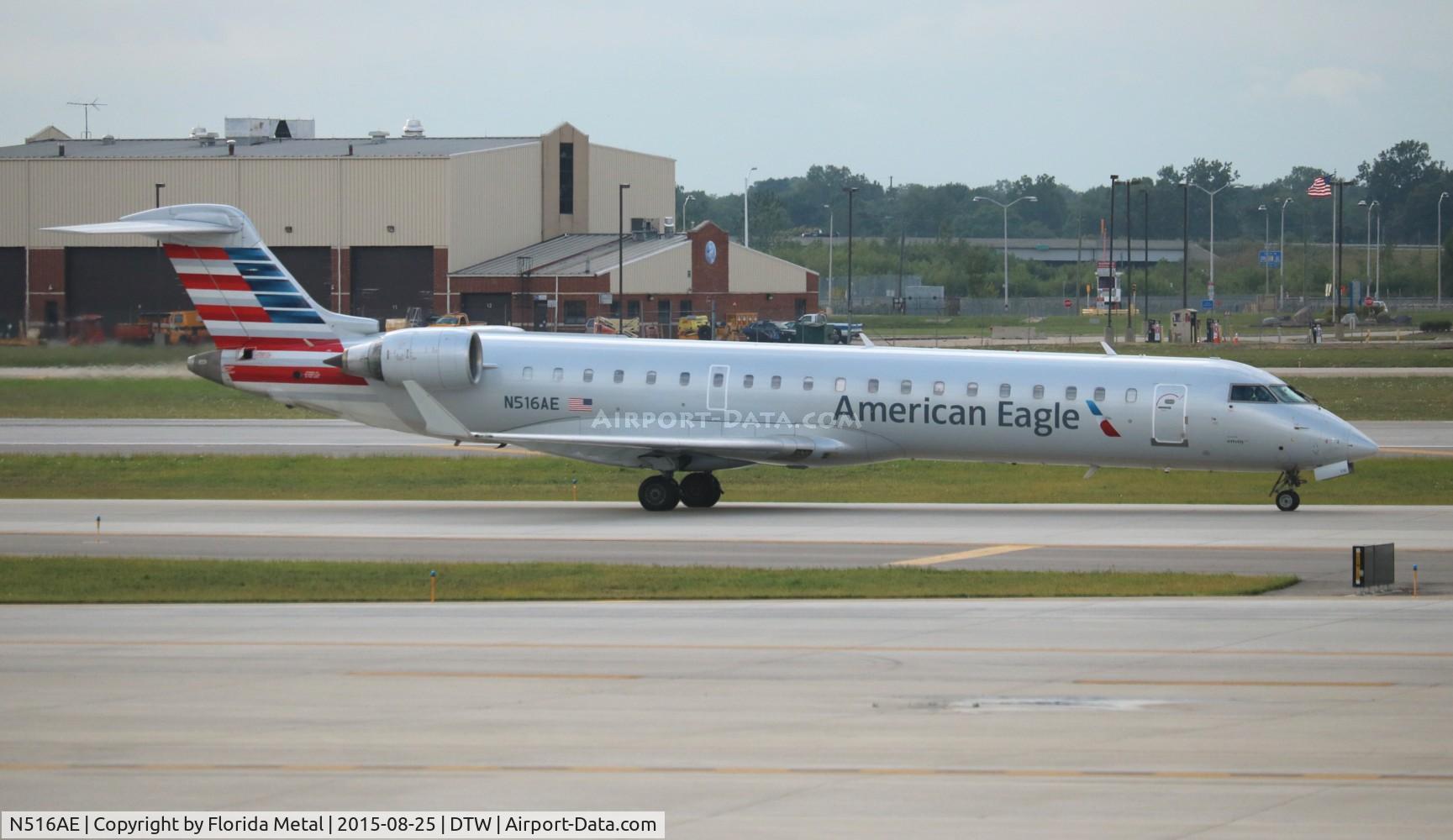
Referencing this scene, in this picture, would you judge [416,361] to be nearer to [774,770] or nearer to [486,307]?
[774,770]

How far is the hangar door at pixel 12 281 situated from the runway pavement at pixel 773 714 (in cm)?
6422

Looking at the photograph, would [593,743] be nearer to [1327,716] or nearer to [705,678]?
[705,678]

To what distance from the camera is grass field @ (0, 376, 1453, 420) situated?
51562 millimetres

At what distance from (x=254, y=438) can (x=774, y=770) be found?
36110 millimetres

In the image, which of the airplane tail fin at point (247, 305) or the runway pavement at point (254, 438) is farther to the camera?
the runway pavement at point (254, 438)

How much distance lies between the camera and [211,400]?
59250 millimetres

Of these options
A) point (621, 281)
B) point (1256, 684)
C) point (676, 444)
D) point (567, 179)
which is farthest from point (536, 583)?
point (567, 179)

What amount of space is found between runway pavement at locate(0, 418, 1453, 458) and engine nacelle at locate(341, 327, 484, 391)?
30.0ft

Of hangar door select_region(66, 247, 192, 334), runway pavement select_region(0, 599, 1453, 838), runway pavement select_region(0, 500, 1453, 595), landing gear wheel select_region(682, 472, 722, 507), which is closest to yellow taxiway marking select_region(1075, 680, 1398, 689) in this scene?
runway pavement select_region(0, 599, 1453, 838)

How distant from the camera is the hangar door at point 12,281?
78.1 meters

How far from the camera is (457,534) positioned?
92.7 ft

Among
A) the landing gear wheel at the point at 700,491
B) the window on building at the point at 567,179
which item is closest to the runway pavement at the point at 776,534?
the landing gear wheel at the point at 700,491

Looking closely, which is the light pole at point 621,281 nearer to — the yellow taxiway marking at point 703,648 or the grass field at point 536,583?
the grass field at point 536,583

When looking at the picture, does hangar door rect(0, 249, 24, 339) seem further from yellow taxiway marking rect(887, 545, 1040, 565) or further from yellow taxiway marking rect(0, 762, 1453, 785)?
yellow taxiway marking rect(0, 762, 1453, 785)
